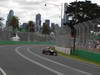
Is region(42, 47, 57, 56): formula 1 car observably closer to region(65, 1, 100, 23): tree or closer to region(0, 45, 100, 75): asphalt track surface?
region(0, 45, 100, 75): asphalt track surface

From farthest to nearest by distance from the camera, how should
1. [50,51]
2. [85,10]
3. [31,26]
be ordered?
[31,26], [85,10], [50,51]

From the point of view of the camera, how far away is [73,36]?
4491cm

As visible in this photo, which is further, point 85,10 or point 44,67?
point 85,10

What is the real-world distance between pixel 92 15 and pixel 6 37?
114 feet

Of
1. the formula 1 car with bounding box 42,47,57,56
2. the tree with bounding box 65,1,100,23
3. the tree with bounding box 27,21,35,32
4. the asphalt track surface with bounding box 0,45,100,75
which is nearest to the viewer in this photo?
the asphalt track surface with bounding box 0,45,100,75

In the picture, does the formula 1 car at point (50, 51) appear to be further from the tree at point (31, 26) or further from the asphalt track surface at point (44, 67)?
the tree at point (31, 26)

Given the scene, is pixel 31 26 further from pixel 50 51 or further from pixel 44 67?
pixel 44 67

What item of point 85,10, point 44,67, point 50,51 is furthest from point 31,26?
point 44,67

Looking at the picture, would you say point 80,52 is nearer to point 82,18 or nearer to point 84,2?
point 82,18

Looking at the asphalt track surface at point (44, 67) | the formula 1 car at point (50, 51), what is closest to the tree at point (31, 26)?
the formula 1 car at point (50, 51)

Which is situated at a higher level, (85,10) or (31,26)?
(85,10)

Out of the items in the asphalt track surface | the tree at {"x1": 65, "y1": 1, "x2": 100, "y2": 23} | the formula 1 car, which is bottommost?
the formula 1 car

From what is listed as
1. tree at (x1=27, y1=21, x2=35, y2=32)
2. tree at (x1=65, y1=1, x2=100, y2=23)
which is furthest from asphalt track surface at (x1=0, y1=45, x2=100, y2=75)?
tree at (x1=27, y1=21, x2=35, y2=32)

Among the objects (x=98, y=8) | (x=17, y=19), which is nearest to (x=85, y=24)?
(x=98, y=8)
